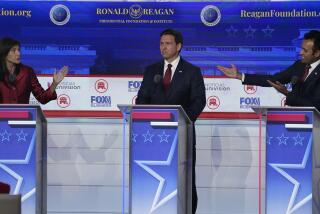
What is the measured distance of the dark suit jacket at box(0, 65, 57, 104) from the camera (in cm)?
669

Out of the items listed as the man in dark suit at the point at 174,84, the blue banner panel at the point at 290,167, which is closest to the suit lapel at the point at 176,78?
the man in dark suit at the point at 174,84

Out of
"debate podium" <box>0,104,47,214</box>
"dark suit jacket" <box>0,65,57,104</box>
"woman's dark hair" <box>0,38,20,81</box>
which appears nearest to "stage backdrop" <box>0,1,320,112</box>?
"dark suit jacket" <box>0,65,57,104</box>

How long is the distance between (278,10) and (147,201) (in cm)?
268

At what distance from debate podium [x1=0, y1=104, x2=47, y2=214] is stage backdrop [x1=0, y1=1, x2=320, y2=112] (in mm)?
1713

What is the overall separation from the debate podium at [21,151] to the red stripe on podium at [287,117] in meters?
1.75

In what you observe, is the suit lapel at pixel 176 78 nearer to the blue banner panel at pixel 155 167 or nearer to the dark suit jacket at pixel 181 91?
the dark suit jacket at pixel 181 91

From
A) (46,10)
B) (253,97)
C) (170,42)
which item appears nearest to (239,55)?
(253,97)

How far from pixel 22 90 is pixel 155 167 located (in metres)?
1.55

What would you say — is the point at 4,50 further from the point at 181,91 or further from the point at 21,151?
the point at 181,91

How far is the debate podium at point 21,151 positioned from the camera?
19.7 feet

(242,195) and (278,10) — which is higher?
(278,10)

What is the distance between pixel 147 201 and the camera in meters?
5.88

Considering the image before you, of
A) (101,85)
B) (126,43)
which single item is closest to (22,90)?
(101,85)

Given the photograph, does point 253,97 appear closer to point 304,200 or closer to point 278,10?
point 278,10
